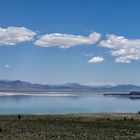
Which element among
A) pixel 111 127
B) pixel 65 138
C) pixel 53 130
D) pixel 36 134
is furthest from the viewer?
pixel 111 127

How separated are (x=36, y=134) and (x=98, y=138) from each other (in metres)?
8.21

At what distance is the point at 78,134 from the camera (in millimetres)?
54312

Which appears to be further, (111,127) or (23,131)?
(111,127)

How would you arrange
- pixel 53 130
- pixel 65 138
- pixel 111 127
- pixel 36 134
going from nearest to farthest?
pixel 65 138 → pixel 36 134 → pixel 53 130 → pixel 111 127

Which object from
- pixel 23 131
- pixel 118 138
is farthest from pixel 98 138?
pixel 23 131

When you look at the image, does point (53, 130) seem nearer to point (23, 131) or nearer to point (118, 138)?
point (23, 131)

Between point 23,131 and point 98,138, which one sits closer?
point 98,138

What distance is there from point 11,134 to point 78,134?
28.6 feet

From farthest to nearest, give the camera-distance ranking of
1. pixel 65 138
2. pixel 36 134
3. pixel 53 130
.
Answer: pixel 53 130 < pixel 36 134 < pixel 65 138

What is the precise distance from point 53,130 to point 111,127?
427 inches

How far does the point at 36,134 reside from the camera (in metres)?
53.2

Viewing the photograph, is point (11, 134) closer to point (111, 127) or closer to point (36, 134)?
point (36, 134)

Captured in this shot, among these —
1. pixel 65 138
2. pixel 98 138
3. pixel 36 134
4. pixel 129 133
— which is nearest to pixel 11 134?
pixel 36 134

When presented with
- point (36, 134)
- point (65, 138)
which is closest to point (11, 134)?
point (36, 134)
